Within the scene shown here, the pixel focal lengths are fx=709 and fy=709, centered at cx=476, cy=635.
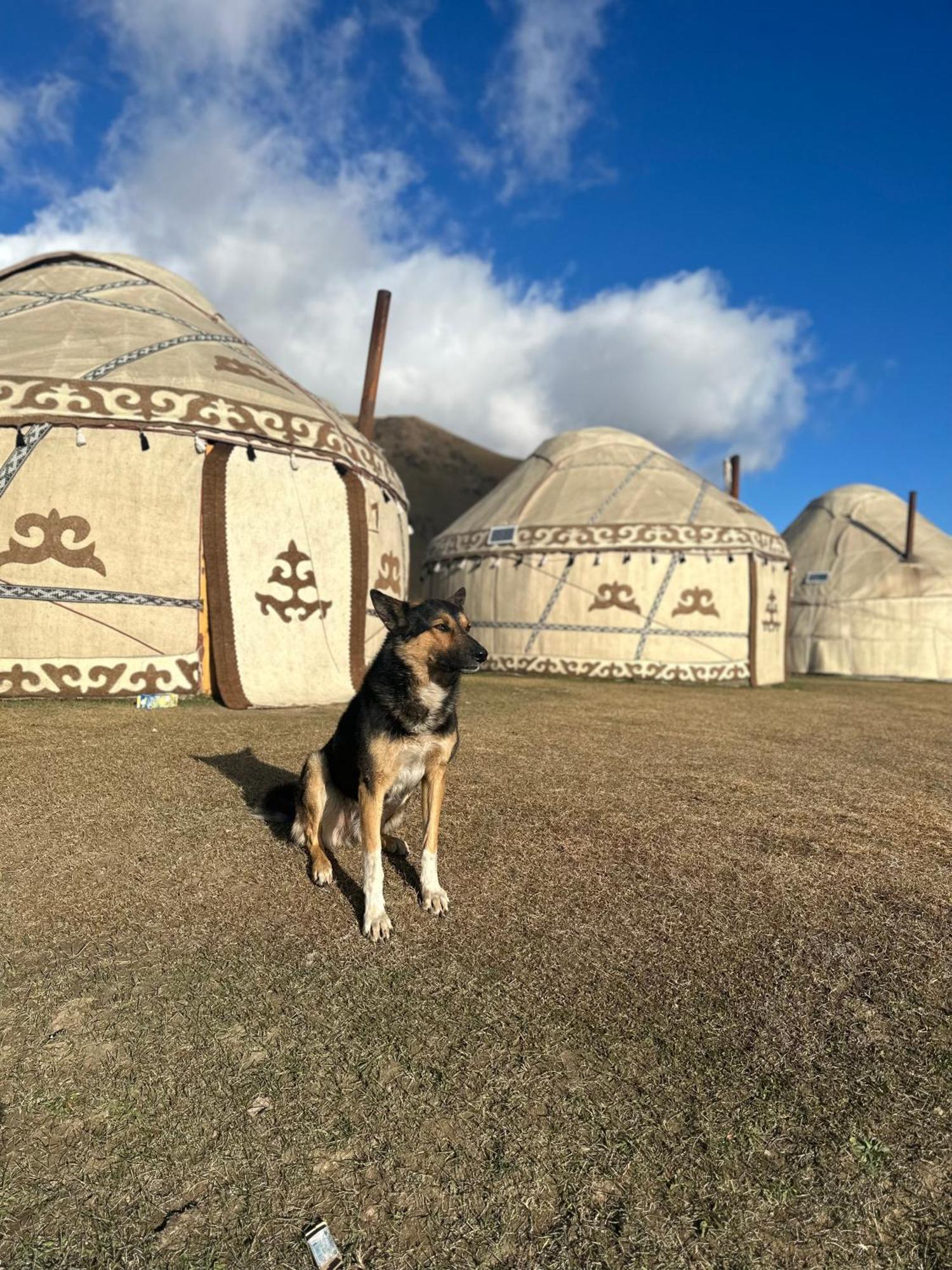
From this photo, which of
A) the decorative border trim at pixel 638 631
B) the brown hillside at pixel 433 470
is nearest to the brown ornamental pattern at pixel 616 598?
the decorative border trim at pixel 638 631

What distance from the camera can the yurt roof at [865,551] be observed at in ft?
67.8

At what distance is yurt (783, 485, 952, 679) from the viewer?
20.3m

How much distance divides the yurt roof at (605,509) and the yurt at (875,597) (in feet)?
22.9

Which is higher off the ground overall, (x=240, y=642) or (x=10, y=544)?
(x=10, y=544)

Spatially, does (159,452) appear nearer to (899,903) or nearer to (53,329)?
(53,329)

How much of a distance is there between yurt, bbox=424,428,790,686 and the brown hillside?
28079 mm

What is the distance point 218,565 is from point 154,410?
5.57 ft

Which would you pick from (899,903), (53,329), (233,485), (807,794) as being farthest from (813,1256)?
(53,329)

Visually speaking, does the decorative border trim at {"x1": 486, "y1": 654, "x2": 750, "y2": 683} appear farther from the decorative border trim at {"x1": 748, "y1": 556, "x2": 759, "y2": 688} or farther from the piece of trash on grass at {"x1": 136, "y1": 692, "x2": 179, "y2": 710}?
the piece of trash on grass at {"x1": 136, "y1": 692, "x2": 179, "y2": 710}

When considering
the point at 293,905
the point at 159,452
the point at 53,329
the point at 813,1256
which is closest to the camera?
the point at 813,1256

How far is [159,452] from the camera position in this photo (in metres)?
7.46

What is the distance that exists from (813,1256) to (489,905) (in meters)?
1.64

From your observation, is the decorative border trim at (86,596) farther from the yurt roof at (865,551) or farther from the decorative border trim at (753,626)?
the yurt roof at (865,551)

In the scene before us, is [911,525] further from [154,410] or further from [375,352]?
[154,410]
